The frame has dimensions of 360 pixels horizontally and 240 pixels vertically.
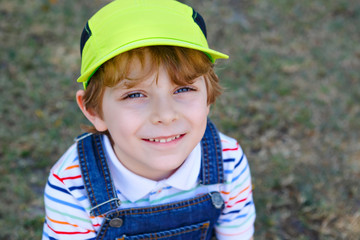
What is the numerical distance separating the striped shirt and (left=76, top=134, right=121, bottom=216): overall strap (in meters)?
0.03

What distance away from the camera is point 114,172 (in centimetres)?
160

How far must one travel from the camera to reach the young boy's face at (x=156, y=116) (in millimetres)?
1340

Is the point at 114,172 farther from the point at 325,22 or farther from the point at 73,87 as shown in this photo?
the point at 325,22

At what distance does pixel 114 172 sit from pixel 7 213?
96cm

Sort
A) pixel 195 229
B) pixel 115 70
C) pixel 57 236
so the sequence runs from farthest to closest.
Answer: pixel 195 229 → pixel 57 236 → pixel 115 70

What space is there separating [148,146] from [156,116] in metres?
0.12

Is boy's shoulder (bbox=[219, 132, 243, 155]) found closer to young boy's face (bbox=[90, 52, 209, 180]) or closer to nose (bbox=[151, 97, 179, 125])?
young boy's face (bbox=[90, 52, 209, 180])

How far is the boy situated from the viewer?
1310 millimetres

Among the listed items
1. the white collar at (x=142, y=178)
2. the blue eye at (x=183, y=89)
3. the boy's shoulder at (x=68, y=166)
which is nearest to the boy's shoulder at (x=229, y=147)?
the white collar at (x=142, y=178)

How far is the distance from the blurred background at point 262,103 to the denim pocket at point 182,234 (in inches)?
23.1

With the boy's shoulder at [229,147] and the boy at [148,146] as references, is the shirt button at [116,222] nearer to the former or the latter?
the boy at [148,146]

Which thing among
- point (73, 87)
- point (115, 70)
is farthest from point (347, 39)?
point (115, 70)

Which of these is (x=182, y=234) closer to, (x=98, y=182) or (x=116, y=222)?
(x=116, y=222)

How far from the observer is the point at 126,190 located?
5.22 feet
